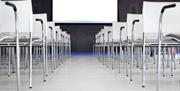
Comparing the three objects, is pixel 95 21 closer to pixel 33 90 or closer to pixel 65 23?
pixel 65 23

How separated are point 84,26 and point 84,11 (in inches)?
26.4

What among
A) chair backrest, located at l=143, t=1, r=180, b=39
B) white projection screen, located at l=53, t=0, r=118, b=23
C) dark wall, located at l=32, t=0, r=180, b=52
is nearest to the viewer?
chair backrest, located at l=143, t=1, r=180, b=39

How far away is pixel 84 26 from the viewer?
13938 millimetres

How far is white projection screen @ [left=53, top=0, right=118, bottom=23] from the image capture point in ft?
44.5

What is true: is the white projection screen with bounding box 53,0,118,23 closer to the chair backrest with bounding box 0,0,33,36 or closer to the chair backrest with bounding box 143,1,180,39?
the chair backrest with bounding box 143,1,180,39

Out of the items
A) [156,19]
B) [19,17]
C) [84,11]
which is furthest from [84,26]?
[19,17]

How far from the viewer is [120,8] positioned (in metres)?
13.8

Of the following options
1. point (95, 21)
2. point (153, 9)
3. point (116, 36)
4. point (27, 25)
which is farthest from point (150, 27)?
point (95, 21)

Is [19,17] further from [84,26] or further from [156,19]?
[84,26]

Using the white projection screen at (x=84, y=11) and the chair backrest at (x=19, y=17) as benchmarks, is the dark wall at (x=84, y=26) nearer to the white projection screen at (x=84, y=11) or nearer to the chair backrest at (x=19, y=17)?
the white projection screen at (x=84, y=11)

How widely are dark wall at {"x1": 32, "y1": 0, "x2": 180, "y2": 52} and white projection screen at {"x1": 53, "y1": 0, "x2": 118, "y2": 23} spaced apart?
270mm

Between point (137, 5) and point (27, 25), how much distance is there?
11.1 metres

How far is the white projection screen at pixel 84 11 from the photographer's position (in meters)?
13.6

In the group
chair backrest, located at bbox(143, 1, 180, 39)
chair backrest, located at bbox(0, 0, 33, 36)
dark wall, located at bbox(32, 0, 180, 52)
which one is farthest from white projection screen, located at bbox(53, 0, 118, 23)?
chair backrest, located at bbox(0, 0, 33, 36)
